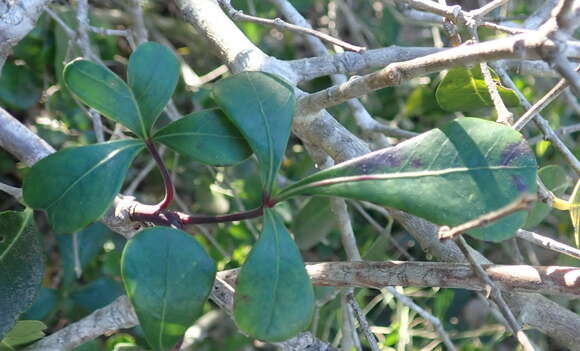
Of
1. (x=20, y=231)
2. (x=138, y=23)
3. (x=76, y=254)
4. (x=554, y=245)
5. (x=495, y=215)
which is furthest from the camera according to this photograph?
(x=138, y=23)

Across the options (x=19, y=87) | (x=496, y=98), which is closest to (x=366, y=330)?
(x=496, y=98)

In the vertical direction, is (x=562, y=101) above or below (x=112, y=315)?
below

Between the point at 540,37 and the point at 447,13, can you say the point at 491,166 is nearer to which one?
the point at 540,37

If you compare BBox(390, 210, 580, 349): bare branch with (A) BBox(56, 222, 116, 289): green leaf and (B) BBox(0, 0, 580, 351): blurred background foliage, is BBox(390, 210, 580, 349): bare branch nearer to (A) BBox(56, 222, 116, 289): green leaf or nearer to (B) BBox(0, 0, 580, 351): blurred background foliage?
(B) BBox(0, 0, 580, 351): blurred background foliage

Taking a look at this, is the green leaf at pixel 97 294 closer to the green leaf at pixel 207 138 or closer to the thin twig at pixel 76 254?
the thin twig at pixel 76 254

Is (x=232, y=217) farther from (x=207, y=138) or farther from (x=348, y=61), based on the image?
(x=348, y=61)

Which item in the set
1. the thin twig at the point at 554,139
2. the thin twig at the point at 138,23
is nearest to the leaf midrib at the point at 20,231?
the thin twig at the point at 138,23

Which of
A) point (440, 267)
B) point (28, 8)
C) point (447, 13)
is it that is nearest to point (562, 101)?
point (447, 13)
